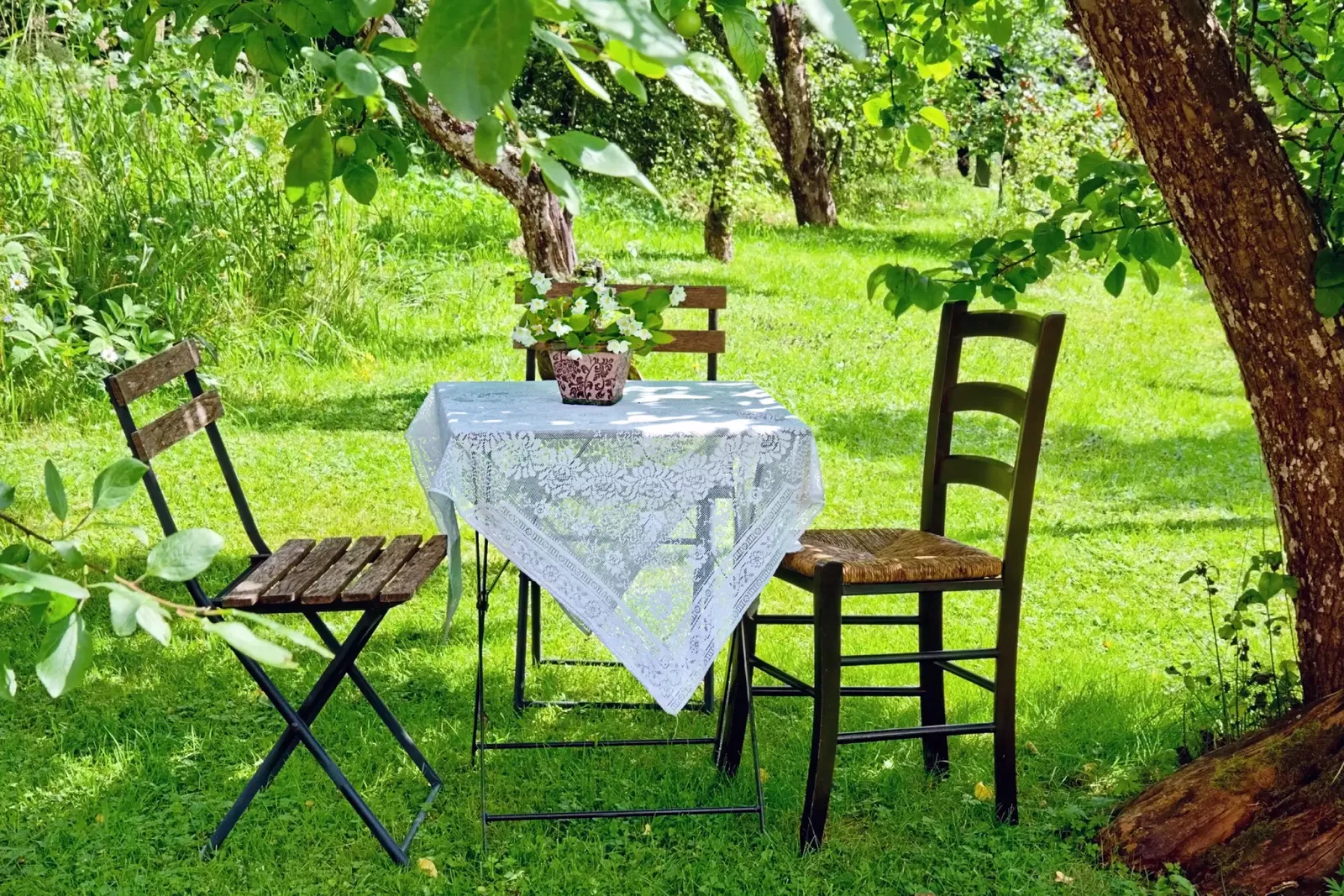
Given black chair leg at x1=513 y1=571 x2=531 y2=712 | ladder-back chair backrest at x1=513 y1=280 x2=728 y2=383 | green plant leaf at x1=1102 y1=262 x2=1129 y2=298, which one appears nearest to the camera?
green plant leaf at x1=1102 y1=262 x2=1129 y2=298

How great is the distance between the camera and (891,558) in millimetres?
3232

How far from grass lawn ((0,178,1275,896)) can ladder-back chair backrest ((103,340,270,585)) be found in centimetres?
66

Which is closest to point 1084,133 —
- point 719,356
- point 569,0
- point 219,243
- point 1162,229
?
point 719,356

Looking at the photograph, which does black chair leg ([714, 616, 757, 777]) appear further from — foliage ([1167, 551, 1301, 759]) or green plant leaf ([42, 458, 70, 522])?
green plant leaf ([42, 458, 70, 522])

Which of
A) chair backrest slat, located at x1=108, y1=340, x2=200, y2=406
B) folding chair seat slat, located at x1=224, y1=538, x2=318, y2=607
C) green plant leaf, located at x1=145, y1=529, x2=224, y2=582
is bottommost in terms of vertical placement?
folding chair seat slat, located at x1=224, y1=538, x2=318, y2=607

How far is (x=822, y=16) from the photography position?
681mm

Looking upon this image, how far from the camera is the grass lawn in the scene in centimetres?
322

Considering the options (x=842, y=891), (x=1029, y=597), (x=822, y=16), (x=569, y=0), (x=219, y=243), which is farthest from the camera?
(x=219, y=243)

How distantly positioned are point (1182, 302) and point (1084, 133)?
187cm

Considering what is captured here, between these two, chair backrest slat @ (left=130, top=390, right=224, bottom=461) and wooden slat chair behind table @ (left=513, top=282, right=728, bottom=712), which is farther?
wooden slat chair behind table @ (left=513, top=282, right=728, bottom=712)

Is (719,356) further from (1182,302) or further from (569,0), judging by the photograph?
(569,0)

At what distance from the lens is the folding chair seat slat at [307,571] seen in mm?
3070

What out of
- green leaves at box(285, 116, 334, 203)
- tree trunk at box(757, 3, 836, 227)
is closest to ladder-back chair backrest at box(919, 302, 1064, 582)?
green leaves at box(285, 116, 334, 203)

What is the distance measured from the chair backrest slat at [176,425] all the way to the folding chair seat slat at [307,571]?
40 centimetres
